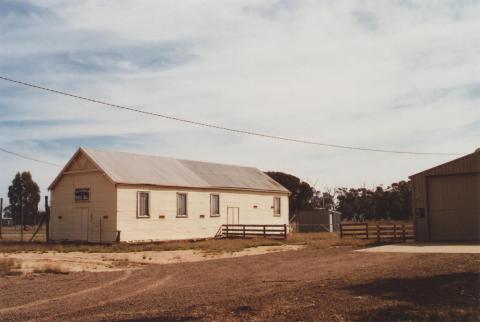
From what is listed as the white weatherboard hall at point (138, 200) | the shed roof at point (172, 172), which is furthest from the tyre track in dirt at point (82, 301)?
the shed roof at point (172, 172)

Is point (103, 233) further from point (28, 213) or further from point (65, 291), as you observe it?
point (28, 213)

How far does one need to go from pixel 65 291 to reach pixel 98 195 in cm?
1839

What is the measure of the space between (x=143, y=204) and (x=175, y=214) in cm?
262

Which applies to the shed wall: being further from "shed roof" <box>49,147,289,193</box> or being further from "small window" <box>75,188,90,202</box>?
"small window" <box>75,188,90,202</box>

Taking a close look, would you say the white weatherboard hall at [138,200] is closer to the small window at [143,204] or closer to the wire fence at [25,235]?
the small window at [143,204]

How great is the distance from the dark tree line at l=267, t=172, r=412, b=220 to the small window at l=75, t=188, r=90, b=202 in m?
33.2

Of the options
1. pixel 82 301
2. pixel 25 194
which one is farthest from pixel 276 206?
pixel 25 194

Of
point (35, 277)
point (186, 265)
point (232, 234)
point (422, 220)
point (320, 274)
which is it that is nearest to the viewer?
point (320, 274)

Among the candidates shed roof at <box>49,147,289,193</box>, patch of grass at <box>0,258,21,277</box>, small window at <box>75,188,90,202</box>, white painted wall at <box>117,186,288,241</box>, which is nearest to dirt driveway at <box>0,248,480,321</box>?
patch of grass at <box>0,258,21,277</box>

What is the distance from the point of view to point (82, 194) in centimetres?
3156

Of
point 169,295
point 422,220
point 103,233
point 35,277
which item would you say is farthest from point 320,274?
point 103,233

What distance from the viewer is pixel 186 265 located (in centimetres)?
1848

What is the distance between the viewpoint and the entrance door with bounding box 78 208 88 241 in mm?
30875

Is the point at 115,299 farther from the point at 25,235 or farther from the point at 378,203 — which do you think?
the point at 378,203
